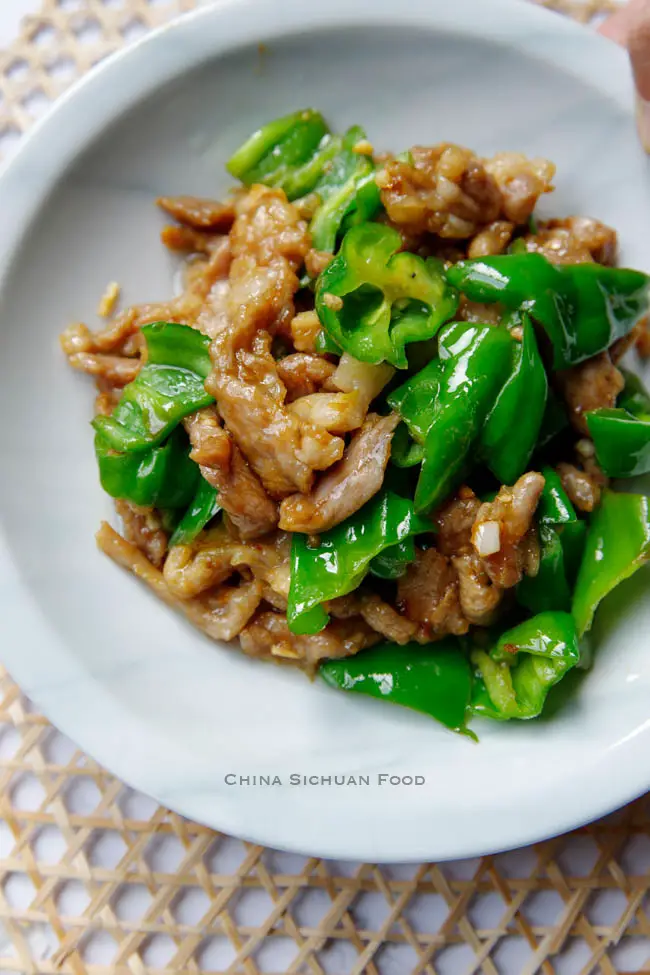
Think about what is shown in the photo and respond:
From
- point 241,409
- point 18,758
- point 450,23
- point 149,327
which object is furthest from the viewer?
point 18,758

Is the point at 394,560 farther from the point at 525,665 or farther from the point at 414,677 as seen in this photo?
the point at 525,665

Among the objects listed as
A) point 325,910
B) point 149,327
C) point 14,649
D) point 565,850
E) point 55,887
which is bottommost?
point 565,850

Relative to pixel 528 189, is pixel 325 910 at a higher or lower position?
lower

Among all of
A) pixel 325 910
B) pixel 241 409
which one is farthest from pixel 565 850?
pixel 241 409

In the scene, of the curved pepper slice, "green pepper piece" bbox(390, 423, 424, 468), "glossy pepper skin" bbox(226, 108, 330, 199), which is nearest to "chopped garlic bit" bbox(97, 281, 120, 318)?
"glossy pepper skin" bbox(226, 108, 330, 199)

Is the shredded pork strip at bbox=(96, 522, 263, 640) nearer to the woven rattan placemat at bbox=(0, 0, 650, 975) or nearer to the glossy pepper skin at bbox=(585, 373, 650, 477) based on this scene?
the woven rattan placemat at bbox=(0, 0, 650, 975)

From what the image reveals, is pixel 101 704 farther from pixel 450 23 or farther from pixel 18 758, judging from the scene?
pixel 450 23
